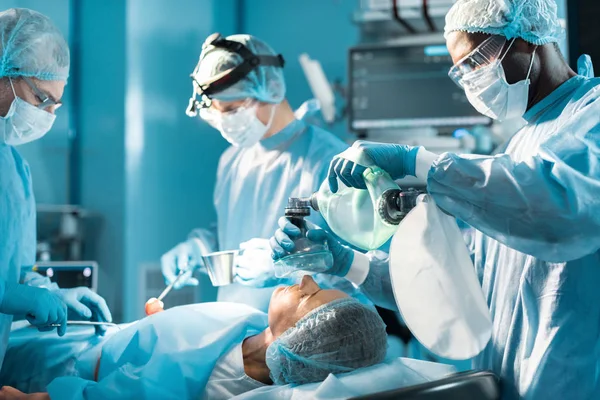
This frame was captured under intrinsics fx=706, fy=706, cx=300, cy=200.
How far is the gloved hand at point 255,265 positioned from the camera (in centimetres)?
227

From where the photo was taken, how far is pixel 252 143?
2697mm

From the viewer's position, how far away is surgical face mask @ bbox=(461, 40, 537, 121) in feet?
5.44

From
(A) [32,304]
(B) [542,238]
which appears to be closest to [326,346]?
(B) [542,238]

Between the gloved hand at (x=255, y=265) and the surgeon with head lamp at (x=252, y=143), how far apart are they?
13cm

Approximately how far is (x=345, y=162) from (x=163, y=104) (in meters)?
2.36

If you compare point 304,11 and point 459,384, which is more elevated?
point 304,11

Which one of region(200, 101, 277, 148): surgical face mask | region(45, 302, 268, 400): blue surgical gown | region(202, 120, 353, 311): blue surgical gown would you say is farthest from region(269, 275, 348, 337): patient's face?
region(200, 101, 277, 148): surgical face mask

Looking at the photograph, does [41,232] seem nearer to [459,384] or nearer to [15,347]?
[15,347]

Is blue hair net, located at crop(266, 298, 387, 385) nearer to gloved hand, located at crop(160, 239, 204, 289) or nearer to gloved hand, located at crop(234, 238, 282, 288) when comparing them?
gloved hand, located at crop(234, 238, 282, 288)

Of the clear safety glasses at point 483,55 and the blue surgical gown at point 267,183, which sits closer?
the clear safety glasses at point 483,55

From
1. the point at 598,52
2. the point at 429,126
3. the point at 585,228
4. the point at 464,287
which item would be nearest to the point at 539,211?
the point at 585,228

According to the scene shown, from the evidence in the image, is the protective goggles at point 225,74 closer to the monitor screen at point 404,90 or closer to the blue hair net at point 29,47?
the blue hair net at point 29,47

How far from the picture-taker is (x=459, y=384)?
4.86 feet

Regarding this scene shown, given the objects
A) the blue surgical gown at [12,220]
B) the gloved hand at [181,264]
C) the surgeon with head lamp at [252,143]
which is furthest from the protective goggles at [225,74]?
the blue surgical gown at [12,220]
